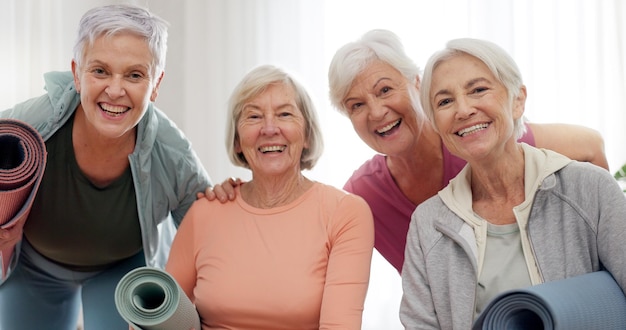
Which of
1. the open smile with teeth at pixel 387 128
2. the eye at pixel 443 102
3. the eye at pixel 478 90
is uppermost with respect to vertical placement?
the eye at pixel 478 90

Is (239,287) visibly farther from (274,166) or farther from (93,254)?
(93,254)

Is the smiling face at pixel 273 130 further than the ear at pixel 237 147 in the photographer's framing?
No

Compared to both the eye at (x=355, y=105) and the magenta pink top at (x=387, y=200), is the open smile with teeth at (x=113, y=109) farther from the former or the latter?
the magenta pink top at (x=387, y=200)

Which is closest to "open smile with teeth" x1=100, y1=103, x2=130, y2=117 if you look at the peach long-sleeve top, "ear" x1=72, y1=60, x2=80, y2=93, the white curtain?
"ear" x1=72, y1=60, x2=80, y2=93

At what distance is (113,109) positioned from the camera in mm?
1970

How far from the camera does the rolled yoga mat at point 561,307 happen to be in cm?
133

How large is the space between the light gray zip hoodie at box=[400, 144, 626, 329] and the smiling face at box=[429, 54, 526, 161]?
0.11 meters

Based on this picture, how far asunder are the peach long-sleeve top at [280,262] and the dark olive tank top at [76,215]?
0.82 feet

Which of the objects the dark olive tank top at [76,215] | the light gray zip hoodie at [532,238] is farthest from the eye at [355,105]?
the dark olive tank top at [76,215]

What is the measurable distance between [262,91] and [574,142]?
944 mm

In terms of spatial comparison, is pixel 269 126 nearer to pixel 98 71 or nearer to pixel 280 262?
pixel 280 262

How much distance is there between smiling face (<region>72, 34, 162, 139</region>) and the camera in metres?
1.94

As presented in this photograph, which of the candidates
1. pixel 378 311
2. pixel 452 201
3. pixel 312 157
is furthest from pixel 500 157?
pixel 378 311

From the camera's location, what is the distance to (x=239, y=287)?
184cm
